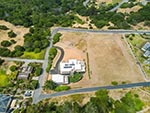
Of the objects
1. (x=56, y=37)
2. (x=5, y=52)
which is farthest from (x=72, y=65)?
(x=5, y=52)

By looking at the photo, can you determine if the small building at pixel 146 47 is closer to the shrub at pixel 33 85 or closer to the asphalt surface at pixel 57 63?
the asphalt surface at pixel 57 63

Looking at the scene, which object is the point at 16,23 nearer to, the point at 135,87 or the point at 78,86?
the point at 78,86

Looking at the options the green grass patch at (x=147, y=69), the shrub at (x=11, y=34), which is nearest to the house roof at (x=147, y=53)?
the green grass patch at (x=147, y=69)

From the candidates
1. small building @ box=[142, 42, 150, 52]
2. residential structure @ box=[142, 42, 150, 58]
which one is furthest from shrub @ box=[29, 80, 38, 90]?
small building @ box=[142, 42, 150, 52]

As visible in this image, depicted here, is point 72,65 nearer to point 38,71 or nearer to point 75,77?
point 75,77

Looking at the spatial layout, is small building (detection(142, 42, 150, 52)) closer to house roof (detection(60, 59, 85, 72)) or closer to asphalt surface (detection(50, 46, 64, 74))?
house roof (detection(60, 59, 85, 72))

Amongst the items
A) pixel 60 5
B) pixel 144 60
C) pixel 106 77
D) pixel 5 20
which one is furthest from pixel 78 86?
pixel 60 5
